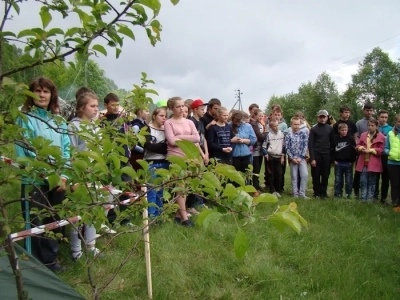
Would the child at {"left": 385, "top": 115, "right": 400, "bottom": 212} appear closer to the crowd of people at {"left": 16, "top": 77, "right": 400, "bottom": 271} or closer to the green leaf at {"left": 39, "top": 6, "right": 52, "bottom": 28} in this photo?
the crowd of people at {"left": 16, "top": 77, "right": 400, "bottom": 271}

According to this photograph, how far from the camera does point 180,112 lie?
4.70 metres

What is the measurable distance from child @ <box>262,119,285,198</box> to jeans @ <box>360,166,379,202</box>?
1.46 meters

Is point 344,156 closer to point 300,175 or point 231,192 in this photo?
point 300,175

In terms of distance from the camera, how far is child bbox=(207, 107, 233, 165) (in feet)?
18.6

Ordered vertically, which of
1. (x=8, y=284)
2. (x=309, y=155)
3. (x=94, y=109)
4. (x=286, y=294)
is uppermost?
(x=94, y=109)

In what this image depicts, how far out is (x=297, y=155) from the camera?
264 inches

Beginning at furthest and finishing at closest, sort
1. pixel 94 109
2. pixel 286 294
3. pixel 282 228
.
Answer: pixel 94 109 → pixel 286 294 → pixel 282 228

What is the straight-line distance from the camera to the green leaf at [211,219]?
86 cm

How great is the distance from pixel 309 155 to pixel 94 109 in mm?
4553

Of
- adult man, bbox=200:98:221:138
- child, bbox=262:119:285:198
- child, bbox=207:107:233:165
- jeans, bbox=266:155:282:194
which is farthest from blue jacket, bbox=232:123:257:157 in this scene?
jeans, bbox=266:155:282:194

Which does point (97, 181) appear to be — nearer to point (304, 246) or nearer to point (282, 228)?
point (282, 228)

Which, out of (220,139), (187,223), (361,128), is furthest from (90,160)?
(361,128)

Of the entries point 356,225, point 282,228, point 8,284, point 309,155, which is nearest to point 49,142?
point 282,228

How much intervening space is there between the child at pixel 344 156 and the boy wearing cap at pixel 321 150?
4.9 inches
